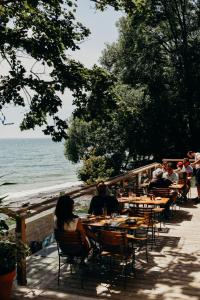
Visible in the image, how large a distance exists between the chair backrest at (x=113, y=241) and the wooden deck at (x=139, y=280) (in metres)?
0.55

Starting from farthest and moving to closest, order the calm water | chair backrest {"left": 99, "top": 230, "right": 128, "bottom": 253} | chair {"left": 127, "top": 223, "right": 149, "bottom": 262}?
the calm water, chair {"left": 127, "top": 223, "right": 149, "bottom": 262}, chair backrest {"left": 99, "top": 230, "right": 128, "bottom": 253}

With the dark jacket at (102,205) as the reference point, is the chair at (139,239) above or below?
below

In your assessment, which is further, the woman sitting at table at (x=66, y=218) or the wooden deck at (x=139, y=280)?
the woman sitting at table at (x=66, y=218)

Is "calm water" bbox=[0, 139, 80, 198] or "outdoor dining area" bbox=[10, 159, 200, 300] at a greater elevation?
"outdoor dining area" bbox=[10, 159, 200, 300]

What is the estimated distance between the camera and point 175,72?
31531 mm

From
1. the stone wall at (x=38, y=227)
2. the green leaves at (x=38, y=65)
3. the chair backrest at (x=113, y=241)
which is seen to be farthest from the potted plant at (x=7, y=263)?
the stone wall at (x=38, y=227)

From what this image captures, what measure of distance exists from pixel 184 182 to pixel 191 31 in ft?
73.9

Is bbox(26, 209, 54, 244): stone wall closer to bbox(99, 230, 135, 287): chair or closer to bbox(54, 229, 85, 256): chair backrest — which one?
bbox(54, 229, 85, 256): chair backrest

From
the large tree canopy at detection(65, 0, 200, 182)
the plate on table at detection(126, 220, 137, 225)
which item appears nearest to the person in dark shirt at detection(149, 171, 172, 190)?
the plate on table at detection(126, 220, 137, 225)

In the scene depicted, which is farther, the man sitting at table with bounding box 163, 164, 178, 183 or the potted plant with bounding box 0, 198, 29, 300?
the man sitting at table with bounding box 163, 164, 178, 183

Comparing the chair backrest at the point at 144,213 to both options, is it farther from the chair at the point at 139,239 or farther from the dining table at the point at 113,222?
the dining table at the point at 113,222

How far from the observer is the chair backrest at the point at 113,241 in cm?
649

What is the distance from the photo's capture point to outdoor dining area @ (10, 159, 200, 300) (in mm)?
6199

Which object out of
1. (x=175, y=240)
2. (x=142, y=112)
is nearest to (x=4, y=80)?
(x=175, y=240)
